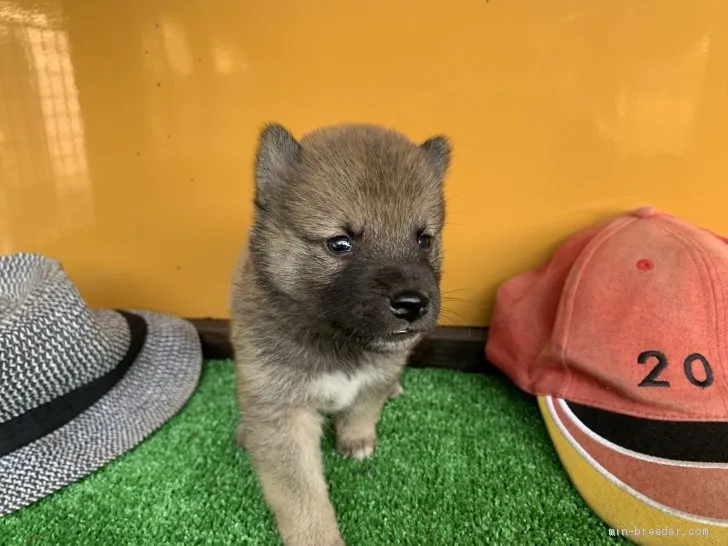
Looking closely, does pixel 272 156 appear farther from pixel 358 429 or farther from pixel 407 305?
pixel 358 429

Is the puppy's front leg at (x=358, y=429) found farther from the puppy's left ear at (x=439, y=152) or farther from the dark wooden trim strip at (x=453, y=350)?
the puppy's left ear at (x=439, y=152)

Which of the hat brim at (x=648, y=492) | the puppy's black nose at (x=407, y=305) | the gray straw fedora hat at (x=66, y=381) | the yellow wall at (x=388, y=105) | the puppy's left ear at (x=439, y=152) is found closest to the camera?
the puppy's black nose at (x=407, y=305)

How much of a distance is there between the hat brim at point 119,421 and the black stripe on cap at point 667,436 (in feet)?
4.80

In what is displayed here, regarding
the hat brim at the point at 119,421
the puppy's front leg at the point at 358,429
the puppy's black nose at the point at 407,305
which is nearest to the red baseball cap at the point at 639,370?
the puppy's front leg at the point at 358,429

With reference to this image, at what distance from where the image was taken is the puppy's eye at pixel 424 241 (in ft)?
4.58

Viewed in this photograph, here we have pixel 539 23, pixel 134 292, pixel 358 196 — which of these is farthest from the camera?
pixel 134 292

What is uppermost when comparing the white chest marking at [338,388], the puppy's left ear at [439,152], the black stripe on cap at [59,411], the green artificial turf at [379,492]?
the puppy's left ear at [439,152]

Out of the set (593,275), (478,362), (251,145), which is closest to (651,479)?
(593,275)

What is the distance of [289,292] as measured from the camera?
1.39 metres

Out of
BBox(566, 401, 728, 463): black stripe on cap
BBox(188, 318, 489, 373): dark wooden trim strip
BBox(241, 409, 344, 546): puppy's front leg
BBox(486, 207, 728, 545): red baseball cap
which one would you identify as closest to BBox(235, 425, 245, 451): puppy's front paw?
BBox(241, 409, 344, 546): puppy's front leg

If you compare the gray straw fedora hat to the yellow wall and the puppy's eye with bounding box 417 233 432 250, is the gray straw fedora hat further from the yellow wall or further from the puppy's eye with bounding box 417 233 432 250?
the puppy's eye with bounding box 417 233 432 250

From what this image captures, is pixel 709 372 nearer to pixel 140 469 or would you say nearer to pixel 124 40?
pixel 140 469

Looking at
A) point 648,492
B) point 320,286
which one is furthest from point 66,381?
point 648,492

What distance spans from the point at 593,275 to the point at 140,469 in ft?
5.20
